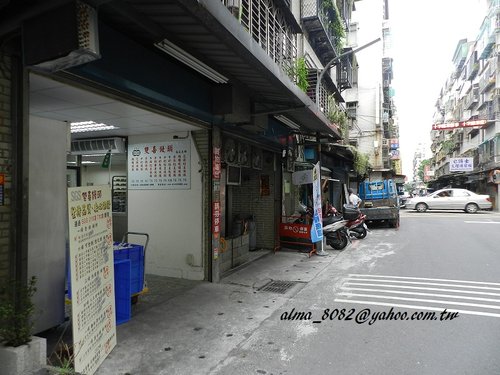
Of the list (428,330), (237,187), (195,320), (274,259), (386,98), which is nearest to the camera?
(428,330)

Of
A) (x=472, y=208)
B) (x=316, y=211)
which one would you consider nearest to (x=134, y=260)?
(x=316, y=211)

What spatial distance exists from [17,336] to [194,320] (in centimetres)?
243

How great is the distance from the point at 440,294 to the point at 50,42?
20.9ft

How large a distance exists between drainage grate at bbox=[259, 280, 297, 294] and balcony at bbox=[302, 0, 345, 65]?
33.5 ft

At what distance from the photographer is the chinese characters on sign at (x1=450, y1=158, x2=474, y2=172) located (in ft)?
121

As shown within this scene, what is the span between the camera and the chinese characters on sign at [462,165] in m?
36.8

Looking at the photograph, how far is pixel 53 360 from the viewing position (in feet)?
12.5

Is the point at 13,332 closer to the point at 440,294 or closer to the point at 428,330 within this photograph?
the point at 428,330

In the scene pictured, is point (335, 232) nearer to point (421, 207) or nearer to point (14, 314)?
point (14, 314)

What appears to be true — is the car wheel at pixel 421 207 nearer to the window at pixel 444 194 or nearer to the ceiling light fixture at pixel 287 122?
the window at pixel 444 194

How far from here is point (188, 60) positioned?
5.07 m

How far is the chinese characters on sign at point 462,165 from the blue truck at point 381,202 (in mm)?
24284

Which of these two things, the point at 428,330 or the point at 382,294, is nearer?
the point at 428,330

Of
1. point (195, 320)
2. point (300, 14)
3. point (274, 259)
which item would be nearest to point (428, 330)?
point (195, 320)
